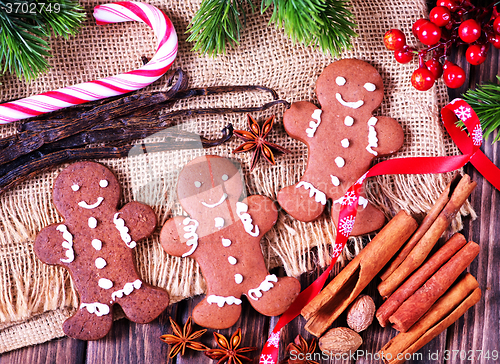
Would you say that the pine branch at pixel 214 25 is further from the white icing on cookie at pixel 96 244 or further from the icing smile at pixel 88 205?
the white icing on cookie at pixel 96 244

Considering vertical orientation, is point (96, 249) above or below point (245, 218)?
below

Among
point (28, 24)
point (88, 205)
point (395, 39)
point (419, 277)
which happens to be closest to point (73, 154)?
point (88, 205)

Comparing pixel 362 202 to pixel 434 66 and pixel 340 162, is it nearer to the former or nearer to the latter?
pixel 340 162

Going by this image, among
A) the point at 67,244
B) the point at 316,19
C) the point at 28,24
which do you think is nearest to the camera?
the point at 316,19

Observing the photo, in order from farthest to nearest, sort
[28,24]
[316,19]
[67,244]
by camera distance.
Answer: [67,244]
[28,24]
[316,19]

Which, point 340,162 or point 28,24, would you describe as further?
point 340,162

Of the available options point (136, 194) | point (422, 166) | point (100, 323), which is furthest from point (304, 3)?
point (100, 323)
